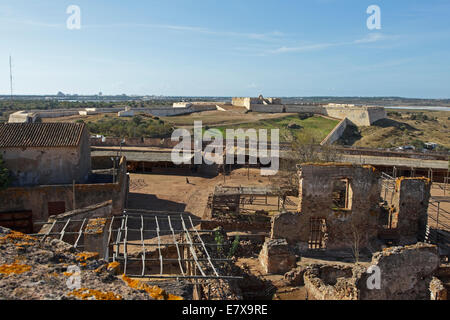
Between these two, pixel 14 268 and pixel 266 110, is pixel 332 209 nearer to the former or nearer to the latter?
pixel 14 268

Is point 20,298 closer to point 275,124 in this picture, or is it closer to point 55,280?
point 55,280

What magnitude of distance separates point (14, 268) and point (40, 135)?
55.8 ft

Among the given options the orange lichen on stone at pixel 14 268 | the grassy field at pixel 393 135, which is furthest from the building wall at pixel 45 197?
the grassy field at pixel 393 135

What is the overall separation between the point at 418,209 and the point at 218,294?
10.9m

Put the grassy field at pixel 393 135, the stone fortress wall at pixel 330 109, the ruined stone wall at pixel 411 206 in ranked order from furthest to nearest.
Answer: the stone fortress wall at pixel 330 109, the grassy field at pixel 393 135, the ruined stone wall at pixel 411 206

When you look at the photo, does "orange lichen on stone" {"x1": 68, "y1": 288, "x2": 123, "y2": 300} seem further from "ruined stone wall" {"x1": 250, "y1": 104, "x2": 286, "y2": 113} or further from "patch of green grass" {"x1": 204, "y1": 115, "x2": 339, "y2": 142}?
"ruined stone wall" {"x1": 250, "y1": 104, "x2": 286, "y2": 113}

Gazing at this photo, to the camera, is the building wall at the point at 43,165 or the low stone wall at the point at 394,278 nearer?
the low stone wall at the point at 394,278

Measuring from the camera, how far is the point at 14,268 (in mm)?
3504

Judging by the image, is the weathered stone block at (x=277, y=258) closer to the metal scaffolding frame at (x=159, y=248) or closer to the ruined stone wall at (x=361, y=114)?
the metal scaffolding frame at (x=159, y=248)

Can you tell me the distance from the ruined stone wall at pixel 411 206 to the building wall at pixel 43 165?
1529 cm

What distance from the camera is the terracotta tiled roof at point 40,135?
17984 millimetres

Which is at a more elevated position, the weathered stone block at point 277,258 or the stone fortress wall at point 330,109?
the stone fortress wall at point 330,109
